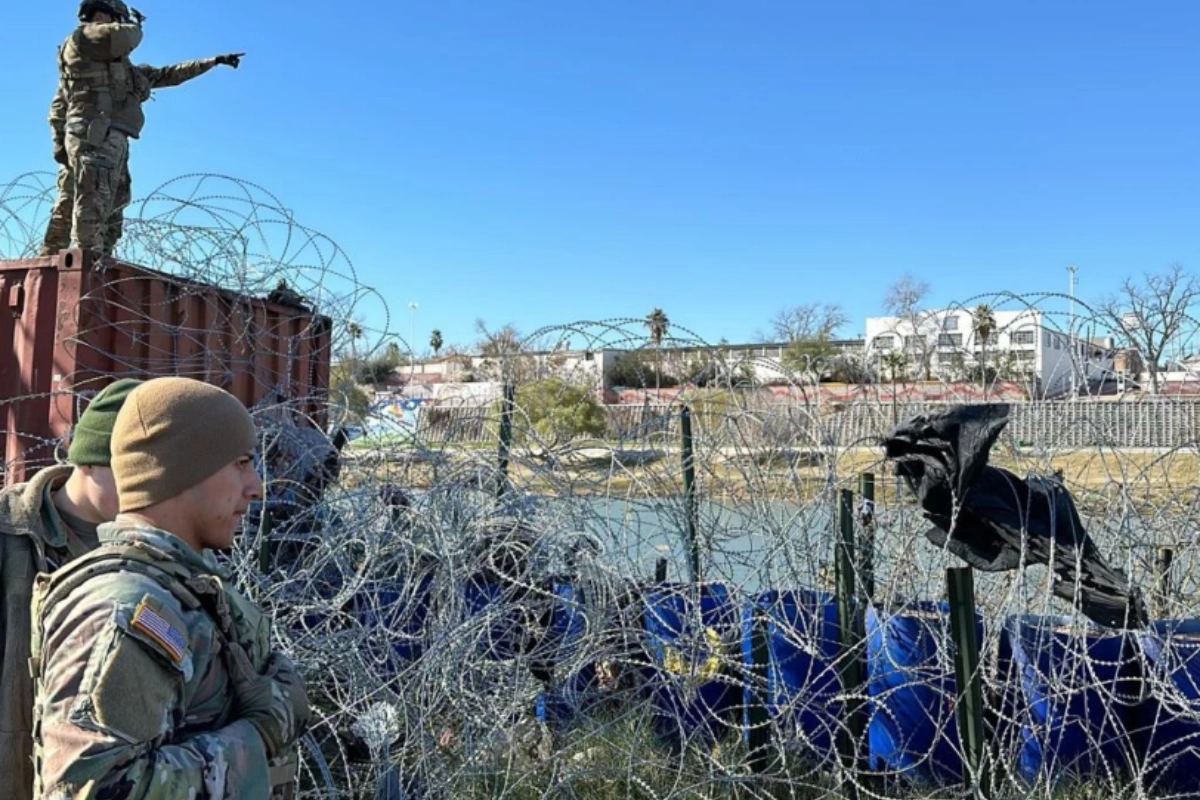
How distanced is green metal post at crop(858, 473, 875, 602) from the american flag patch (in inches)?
95.1

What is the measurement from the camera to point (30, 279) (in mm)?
4250

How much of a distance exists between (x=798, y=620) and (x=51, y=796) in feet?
8.16

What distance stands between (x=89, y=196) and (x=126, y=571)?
15.7 feet

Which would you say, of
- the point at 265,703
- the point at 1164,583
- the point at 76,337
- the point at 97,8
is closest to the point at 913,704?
the point at 1164,583

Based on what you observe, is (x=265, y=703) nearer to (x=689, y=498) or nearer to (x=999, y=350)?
(x=689, y=498)

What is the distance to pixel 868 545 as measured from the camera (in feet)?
10.7

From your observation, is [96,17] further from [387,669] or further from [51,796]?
[51,796]

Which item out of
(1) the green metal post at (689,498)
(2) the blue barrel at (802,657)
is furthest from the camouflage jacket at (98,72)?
(2) the blue barrel at (802,657)

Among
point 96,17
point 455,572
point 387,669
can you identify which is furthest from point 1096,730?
point 96,17

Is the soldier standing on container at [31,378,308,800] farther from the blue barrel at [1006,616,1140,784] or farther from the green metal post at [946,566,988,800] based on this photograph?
the blue barrel at [1006,616,1140,784]

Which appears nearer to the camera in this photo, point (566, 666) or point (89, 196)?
point (566, 666)

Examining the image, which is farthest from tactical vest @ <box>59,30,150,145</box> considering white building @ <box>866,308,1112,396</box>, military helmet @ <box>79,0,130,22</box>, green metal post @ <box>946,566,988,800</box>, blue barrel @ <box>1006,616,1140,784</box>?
blue barrel @ <box>1006,616,1140,784</box>

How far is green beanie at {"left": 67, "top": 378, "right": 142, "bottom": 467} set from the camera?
1.73 m

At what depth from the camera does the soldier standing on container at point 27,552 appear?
6.11 ft
